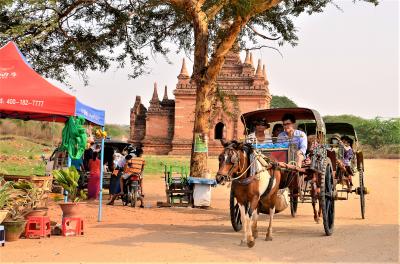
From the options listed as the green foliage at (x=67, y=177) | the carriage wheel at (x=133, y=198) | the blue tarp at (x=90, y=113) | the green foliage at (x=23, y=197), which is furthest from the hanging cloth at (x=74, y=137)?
the carriage wheel at (x=133, y=198)

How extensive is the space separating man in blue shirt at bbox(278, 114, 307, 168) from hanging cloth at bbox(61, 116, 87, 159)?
360 centimetres

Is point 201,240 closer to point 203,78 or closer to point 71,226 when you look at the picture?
point 71,226

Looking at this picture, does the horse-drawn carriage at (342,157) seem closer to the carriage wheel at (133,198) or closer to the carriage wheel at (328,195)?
the carriage wheel at (328,195)

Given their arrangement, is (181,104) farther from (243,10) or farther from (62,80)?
(243,10)

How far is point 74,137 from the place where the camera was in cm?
963

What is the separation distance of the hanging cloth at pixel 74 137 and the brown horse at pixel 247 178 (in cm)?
312

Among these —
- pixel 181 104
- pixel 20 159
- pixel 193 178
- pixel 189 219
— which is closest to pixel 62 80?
pixel 193 178

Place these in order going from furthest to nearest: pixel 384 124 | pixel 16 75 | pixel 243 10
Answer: pixel 384 124
pixel 243 10
pixel 16 75

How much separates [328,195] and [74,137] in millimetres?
4666

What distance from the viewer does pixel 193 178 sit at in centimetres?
1298

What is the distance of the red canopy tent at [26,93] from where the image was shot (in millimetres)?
8820

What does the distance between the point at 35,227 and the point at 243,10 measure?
23.2 feet

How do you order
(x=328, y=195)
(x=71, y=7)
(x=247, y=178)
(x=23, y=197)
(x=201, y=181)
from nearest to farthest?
(x=247, y=178)
(x=23, y=197)
(x=328, y=195)
(x=201, y=181)
(x=71, y=7)

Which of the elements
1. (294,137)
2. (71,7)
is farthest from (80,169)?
(294,137)
